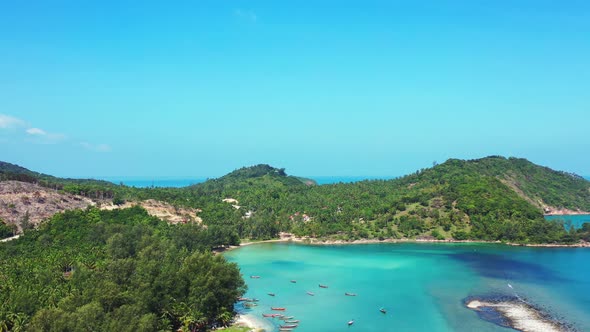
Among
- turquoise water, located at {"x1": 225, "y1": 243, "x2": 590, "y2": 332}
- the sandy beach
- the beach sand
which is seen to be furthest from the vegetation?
the beach sand

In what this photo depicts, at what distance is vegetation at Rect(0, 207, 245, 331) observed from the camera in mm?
42219

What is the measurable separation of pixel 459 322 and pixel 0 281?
61.8 metres

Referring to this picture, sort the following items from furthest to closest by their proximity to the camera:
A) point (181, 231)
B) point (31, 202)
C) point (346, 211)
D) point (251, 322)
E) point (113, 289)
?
1. point (346, 211)
2. point (31, 202)
3. point (181, 231)
4. point (251, 322)
5. point (113, 289)

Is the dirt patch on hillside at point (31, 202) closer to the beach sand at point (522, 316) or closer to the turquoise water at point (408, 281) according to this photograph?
the turquoise water at point (408, 281)

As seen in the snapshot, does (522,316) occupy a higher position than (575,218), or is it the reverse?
(575,218)

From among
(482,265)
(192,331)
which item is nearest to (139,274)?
(192,331)

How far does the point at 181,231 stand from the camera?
102 m

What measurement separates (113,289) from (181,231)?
55406 mm

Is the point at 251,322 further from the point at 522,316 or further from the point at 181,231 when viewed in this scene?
the point at 181,231

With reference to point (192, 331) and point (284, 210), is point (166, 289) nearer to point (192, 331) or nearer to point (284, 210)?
point (192, 331)

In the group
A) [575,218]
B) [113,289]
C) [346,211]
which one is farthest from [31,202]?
[575,218]

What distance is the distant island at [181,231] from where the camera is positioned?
47969 millimetres

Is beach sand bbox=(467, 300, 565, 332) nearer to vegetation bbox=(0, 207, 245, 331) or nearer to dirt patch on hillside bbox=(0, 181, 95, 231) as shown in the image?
vegetation bbox=(0, 207, 245, 331)

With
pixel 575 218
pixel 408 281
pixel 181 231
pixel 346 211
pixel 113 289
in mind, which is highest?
pixel 575 218
